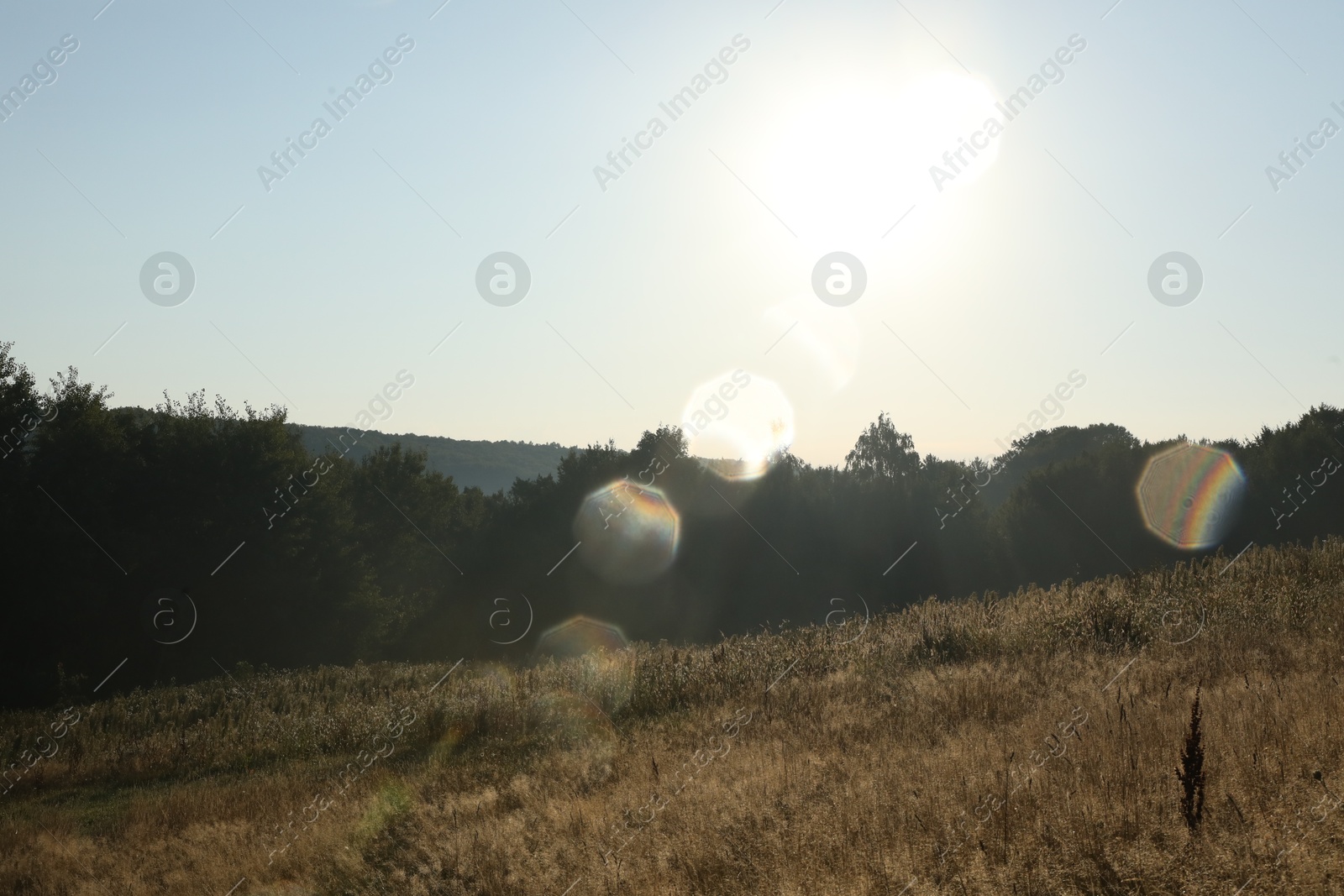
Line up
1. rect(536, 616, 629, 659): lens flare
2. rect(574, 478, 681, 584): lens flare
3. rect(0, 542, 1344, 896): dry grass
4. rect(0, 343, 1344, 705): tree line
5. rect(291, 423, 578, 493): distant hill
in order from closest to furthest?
1. rect(0, 542, 1344, 896): dry grass
2. rect(0, 343, 1344, 705): tree line
3. rect(536, 616, 629, 659): lens flare
4. rect(574, 478, 681, 584): lens flare
5. rect(291, 423, 578, 493): distant hill

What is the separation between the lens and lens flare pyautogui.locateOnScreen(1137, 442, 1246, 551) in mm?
47844

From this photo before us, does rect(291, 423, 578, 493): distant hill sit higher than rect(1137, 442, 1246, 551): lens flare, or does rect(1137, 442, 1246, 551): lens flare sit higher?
rect(291, 423, 578, 493): distant hill

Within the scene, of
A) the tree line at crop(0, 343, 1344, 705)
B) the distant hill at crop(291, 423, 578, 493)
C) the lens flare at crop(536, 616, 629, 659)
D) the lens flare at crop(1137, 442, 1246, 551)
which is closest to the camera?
the tree line at crop(0, 343, 1344, 705)

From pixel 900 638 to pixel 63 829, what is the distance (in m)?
11.4

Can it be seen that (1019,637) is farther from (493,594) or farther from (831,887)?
(493,594)

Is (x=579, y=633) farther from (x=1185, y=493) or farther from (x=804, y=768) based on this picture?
(x=804, y=768)

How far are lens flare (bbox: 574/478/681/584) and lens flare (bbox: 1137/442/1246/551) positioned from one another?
2811 centimetres

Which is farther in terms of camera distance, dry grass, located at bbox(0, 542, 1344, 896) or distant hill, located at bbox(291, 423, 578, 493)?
distant hill, located at bbox(291, 423, 578, 493)

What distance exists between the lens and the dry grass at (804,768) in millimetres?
5234

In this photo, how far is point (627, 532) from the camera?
53.4 m

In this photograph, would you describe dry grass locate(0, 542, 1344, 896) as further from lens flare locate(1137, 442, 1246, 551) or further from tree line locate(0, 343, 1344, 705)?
lens flare locate(1137, 442, 1246, 551)

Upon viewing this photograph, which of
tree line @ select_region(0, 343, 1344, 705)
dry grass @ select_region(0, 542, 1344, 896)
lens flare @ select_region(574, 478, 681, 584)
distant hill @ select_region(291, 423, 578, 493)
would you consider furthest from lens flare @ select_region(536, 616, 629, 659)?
distant hill @ select_region(291, 423, 578, 493)

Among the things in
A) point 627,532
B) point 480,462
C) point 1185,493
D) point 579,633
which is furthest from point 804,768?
point 480,462

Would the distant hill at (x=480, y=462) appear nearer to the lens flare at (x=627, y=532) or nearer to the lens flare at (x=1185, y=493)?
the lens flare at (x=627, y=532)
